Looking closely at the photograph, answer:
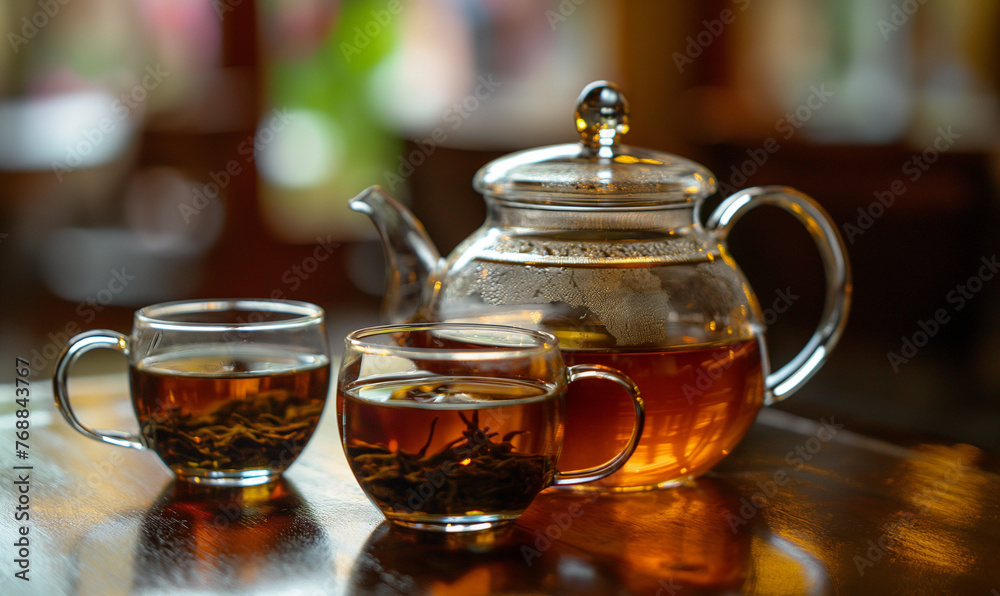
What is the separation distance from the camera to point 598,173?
82cm

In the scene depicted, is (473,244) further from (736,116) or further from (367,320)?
(736,116)

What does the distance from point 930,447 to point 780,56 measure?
3393mm

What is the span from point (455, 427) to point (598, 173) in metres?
0.26

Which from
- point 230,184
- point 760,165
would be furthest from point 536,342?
point 230,184

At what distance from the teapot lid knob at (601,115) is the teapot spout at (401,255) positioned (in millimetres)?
171

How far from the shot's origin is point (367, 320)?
3902mm
